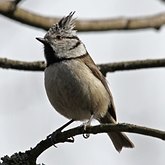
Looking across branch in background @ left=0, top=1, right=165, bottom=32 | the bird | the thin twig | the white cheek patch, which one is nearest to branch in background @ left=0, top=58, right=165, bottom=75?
the bird

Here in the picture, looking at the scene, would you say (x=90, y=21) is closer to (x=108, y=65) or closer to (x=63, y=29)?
(x=63, y=29)

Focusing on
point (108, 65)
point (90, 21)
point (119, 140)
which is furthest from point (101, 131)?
point (90, 21)

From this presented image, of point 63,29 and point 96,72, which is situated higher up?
point 63,29

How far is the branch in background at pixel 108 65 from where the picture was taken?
564 centimetres

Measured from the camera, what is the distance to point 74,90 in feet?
17.3

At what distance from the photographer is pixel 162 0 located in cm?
641

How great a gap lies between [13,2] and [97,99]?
136 cm

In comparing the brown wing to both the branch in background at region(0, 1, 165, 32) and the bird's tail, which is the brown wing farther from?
the branch in background at region(0, 1, 165, 32)

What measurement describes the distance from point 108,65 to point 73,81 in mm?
625

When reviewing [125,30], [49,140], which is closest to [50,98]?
[49,140]

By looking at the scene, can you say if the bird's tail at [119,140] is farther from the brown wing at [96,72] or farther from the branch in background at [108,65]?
the branch in background at [108,65]

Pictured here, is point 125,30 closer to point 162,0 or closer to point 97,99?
point 162,0

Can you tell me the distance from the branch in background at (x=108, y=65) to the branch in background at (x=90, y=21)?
46 centimetres

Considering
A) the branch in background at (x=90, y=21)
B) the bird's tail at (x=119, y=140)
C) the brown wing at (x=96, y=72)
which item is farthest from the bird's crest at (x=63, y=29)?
the bird's tail at (x=119, y=140)
